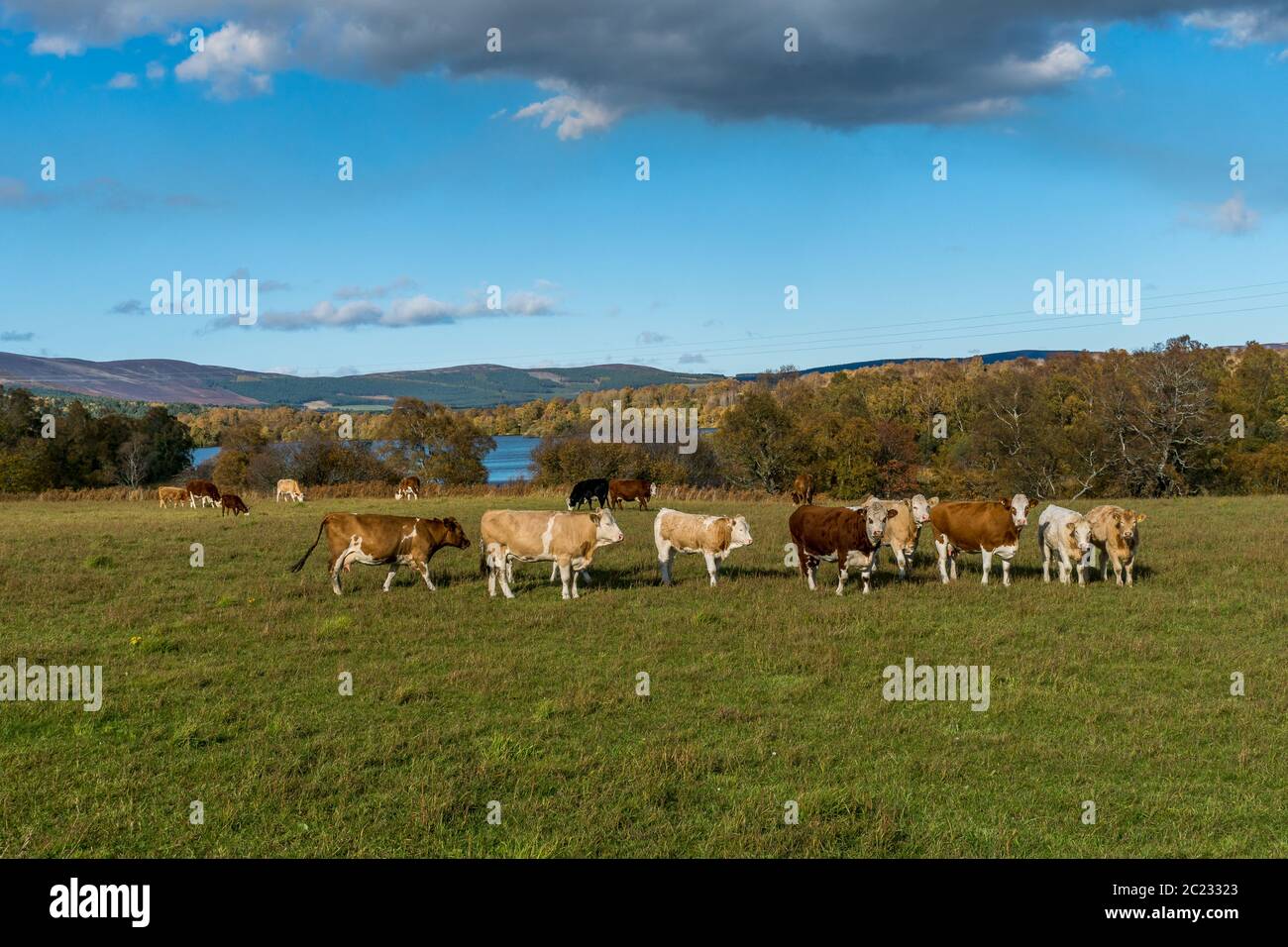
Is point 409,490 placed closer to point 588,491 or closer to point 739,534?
point 588,491

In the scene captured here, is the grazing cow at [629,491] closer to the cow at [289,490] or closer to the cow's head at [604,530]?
the cow's head at [604,530]

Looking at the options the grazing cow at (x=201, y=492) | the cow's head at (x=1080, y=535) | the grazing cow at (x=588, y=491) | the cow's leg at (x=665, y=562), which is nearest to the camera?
the cow's head at (x=1080, y=535)

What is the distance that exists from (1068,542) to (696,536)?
22.8 ft

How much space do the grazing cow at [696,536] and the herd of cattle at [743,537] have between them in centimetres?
2

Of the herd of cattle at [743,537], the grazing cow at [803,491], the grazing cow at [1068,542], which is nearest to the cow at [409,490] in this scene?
the grazing cow at [803,491]

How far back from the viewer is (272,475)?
7181 cm

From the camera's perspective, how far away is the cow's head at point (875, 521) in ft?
51.8

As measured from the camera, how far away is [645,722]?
9156 mm

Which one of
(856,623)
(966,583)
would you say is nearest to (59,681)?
(856,623)

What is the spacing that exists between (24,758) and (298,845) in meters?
3.51

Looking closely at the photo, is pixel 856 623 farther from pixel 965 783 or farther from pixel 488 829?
pixel 488 829

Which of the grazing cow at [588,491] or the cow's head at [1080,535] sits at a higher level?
the grazing cow at [588,491]

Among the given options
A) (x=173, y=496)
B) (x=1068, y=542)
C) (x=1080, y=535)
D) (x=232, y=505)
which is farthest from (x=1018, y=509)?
(x=173, y=496)

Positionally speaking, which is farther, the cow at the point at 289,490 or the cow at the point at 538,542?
the cow at the point at 289,490
